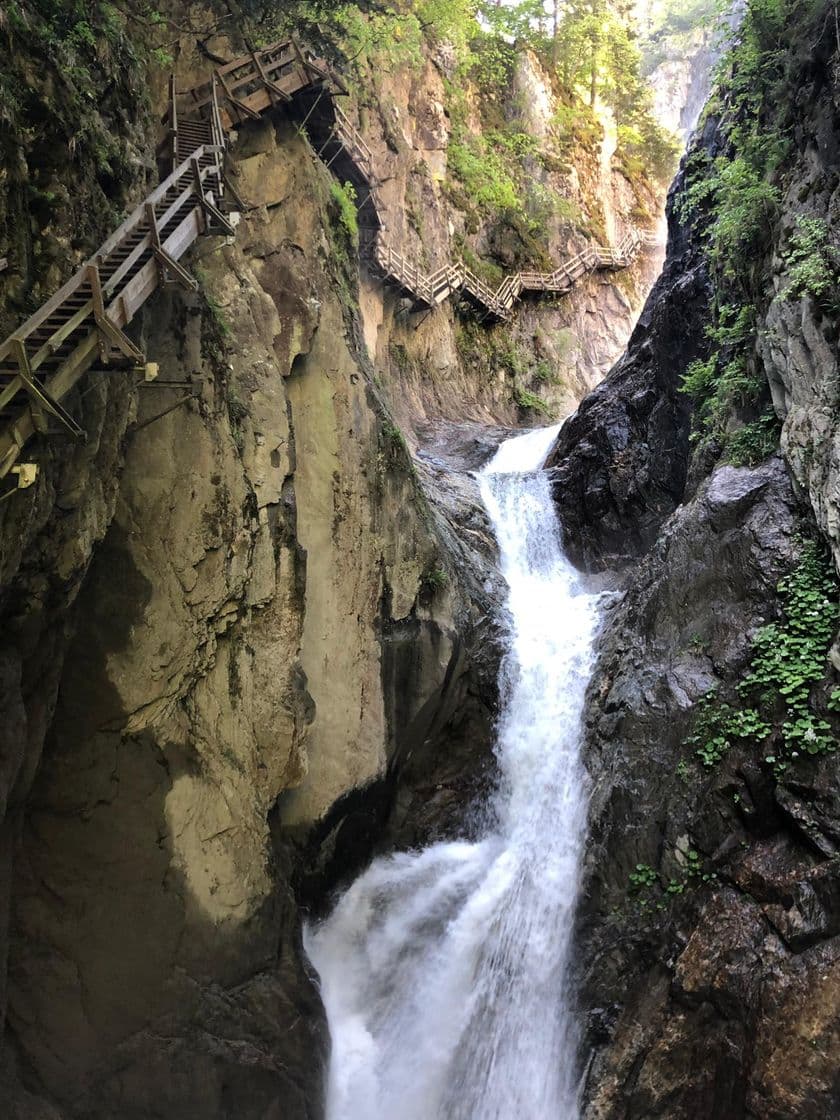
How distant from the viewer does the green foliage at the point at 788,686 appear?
8.10m

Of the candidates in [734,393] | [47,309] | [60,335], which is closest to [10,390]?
[60,335]

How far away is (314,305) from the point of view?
1179cm

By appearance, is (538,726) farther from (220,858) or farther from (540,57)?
(540,57)

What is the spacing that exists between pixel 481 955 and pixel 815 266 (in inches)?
424

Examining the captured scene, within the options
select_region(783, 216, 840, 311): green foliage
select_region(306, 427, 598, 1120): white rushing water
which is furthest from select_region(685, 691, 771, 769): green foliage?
select_region(783, 216, 840, 311): green foliage

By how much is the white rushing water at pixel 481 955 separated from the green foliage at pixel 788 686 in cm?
273

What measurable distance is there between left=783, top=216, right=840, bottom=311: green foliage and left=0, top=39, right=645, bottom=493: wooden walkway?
798 centimetres

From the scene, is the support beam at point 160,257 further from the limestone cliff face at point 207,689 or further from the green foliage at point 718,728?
the green foliage at point 718,728

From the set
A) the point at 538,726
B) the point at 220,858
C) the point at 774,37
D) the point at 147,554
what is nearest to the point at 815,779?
the point at 538,726

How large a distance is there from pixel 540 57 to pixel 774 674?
3758 centimetres

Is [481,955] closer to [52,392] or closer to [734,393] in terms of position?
[52,392]

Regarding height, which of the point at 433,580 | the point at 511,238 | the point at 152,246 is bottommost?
the point at 433,580

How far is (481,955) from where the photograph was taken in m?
9.79

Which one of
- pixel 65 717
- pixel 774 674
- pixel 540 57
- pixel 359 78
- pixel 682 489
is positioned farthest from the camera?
pixel 540 57
